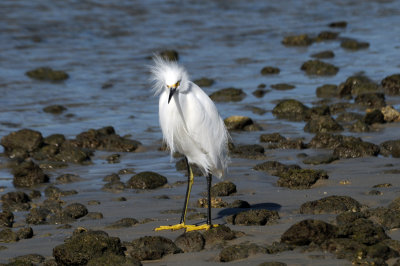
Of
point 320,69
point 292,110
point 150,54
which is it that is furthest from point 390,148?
point 150,54

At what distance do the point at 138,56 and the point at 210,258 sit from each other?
37.1 ft

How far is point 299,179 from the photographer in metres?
6.93

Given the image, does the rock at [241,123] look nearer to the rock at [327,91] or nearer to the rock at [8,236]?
the rock at [327,91]

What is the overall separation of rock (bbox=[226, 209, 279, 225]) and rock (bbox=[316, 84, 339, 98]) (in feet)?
19.3

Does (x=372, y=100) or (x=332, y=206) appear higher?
(x=372, y=100)

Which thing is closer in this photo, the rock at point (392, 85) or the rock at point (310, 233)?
the rock at point (310, 233)

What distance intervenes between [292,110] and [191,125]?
4667 mm

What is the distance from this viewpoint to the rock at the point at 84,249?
15.8 ft

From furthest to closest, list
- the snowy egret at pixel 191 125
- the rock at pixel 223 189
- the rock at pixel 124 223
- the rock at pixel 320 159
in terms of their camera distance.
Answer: the rock at pixel 320 159, the rock at pixel 223 189, the rock at pixel 124 223, the snowy egret at pixel 191 125

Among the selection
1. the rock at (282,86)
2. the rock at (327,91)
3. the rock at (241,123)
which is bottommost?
the rock at (241,123)

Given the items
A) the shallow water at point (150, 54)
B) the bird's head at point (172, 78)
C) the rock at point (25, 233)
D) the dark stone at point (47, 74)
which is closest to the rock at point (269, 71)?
the shallow water at point (150, 54)

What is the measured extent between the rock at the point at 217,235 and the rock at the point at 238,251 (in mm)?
343

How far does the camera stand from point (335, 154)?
7.99 m

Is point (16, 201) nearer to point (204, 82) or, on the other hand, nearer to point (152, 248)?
point (152, 248)
